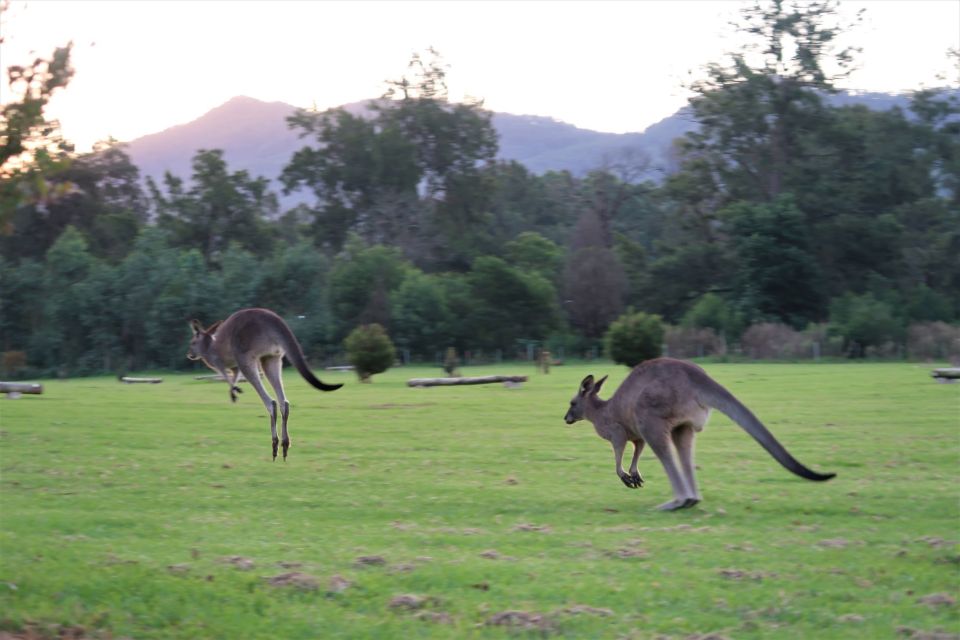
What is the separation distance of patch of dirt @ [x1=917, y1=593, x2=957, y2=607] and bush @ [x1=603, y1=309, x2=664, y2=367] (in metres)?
31.2

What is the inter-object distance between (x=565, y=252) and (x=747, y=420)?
61.3 m

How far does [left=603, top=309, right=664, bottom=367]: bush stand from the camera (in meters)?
39.0

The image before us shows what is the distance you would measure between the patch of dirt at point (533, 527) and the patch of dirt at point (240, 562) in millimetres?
2632

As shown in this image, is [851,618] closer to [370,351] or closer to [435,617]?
[435,617]

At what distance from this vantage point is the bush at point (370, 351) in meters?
37.4

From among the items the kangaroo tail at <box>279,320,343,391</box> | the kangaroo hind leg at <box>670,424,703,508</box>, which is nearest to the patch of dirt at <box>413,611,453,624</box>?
the kangaroo hind leg at <box>670,424,703,508</box>

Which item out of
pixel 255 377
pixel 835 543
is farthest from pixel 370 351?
pixel 835 543

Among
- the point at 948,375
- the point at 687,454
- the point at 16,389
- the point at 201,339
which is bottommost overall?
the point at 687,454

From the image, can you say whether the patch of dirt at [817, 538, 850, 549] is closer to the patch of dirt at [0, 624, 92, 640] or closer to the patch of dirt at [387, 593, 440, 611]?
the patch of dirt at [387, 593, 440, 611]

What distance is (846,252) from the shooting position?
207ft

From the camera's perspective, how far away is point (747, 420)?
405 inches

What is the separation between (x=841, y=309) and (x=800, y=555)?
4850 cm

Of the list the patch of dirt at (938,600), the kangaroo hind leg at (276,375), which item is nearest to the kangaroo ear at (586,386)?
the kangaroo hind leg at (276,375)

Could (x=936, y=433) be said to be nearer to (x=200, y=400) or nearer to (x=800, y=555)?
(x=800, y=555)
